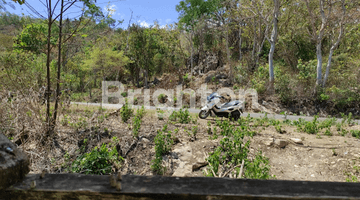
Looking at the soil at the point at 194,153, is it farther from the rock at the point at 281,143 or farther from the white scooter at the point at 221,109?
the white scooter at the point at 221,109

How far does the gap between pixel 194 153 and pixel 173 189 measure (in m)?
3.36

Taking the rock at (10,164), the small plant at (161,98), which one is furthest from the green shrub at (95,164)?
the small plant at (161,98)

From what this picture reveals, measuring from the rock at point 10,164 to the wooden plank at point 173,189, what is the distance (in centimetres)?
5

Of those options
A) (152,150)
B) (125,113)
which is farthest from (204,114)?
(152,150)

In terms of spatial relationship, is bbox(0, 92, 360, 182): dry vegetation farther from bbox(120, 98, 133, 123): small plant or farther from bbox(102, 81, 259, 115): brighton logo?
bbox(102, 81, 259, 115): brighton logo

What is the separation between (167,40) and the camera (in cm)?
2344

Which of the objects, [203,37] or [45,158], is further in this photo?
[203,37]

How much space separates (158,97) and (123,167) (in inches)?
474

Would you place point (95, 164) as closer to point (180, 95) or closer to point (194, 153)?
point (194, 153)

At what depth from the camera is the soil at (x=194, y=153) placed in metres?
3.71

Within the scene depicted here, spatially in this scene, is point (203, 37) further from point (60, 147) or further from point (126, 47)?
point (60, 147)

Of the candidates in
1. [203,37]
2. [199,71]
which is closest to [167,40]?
[203,37]

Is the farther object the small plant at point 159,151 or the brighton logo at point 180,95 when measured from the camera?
the brighton logo at point 180,95

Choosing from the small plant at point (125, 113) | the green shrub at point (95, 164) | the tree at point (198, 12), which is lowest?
the green shrub at point (95, 164)
